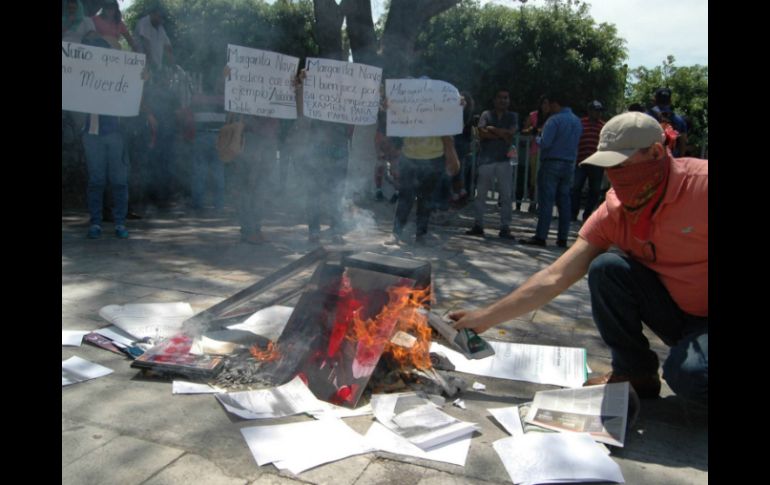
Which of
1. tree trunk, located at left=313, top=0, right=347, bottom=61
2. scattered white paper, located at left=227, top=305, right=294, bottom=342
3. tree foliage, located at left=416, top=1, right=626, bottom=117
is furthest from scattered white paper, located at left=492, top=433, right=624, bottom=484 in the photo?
tree foliage, located at left=416, top=1, right=626, bottom=117

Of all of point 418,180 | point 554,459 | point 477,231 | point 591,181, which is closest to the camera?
point 554,459

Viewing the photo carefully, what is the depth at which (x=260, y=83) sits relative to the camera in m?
5.48

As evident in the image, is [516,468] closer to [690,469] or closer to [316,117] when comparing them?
[690,469]

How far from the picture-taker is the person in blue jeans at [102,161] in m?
5.78

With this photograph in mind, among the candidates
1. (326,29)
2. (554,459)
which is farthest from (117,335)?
(326,29)

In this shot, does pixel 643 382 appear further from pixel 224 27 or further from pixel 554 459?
pixel 224 27

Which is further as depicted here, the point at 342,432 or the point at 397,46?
the point at 397,46

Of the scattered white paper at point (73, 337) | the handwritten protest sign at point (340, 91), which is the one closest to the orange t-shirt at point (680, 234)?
the scattered white paper at point (73, 337)

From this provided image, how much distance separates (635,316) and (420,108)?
12.9 feet

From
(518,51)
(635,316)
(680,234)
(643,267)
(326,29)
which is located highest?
(518,51)

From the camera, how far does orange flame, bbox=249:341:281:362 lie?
3086 mm

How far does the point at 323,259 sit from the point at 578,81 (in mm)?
18726
